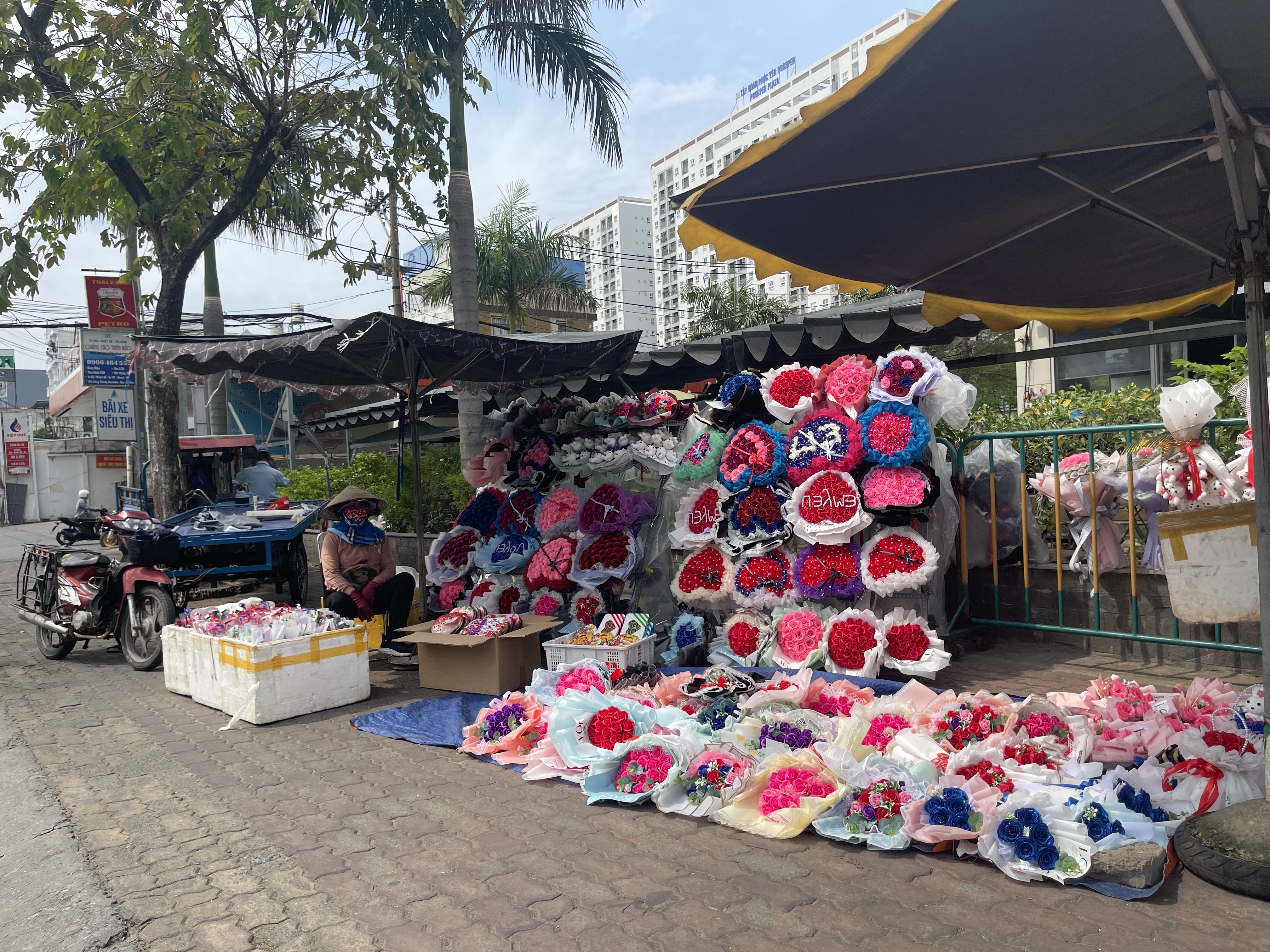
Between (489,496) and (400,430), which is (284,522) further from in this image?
(489,496)

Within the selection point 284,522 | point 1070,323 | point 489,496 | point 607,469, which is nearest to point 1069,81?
point 1070,323

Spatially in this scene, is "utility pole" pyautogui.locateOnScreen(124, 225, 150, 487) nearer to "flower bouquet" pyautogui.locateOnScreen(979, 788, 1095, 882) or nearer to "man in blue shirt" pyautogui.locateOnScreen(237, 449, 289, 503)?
"man in blue shirt" pyautogui.locateOnScreen(237, 449, 289, 503)

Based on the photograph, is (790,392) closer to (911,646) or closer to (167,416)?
(911,646)

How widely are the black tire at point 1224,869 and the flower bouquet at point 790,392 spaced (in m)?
3.47

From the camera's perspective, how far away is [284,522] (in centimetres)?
890

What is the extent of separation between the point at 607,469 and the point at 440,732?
105 inches

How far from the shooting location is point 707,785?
3.83 meters

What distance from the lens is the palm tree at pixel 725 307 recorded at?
32656mm

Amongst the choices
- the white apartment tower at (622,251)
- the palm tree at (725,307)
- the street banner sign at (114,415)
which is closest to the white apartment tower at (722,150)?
the white apartment tower at (622,251)

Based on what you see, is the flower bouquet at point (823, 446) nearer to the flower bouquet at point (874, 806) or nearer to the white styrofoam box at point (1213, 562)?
the white styrofoam box at point (1213, 562)

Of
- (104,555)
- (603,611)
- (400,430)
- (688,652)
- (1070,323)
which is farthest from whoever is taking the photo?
(400,430)

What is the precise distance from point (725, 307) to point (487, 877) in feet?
103

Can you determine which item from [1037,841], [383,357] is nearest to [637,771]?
[1037,841]

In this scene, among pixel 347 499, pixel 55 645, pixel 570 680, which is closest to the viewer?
pixel 570 680
